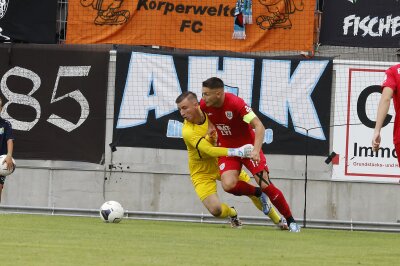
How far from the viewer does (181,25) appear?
63.3 ft

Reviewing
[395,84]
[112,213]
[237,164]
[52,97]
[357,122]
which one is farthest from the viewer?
[52,97]

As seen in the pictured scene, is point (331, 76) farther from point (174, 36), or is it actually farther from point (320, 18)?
point (174, 36)

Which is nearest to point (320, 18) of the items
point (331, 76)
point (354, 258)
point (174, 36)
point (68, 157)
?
point (331, 76)

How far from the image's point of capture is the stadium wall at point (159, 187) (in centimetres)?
1883

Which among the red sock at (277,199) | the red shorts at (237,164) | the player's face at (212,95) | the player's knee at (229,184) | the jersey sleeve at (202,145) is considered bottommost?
the red sock at (277,199)

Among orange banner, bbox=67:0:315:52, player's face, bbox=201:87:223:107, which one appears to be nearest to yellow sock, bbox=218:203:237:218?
player's face, bbox=201:87:223:107

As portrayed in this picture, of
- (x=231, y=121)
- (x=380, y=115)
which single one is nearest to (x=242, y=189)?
(x=231, y=121)

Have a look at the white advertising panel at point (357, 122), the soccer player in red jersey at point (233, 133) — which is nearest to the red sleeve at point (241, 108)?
the soccer player in red jersey at point (233, 133)

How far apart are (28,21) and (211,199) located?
6209 mm

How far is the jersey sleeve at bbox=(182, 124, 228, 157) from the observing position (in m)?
14.0

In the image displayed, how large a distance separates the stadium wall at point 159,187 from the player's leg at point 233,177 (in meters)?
4.66

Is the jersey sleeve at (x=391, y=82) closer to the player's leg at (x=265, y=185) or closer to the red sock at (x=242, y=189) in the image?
the player's leg at (x=265, y=185)

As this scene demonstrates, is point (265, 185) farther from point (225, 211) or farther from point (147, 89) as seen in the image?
point (147, 89)

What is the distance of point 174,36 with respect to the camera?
19328 mm
